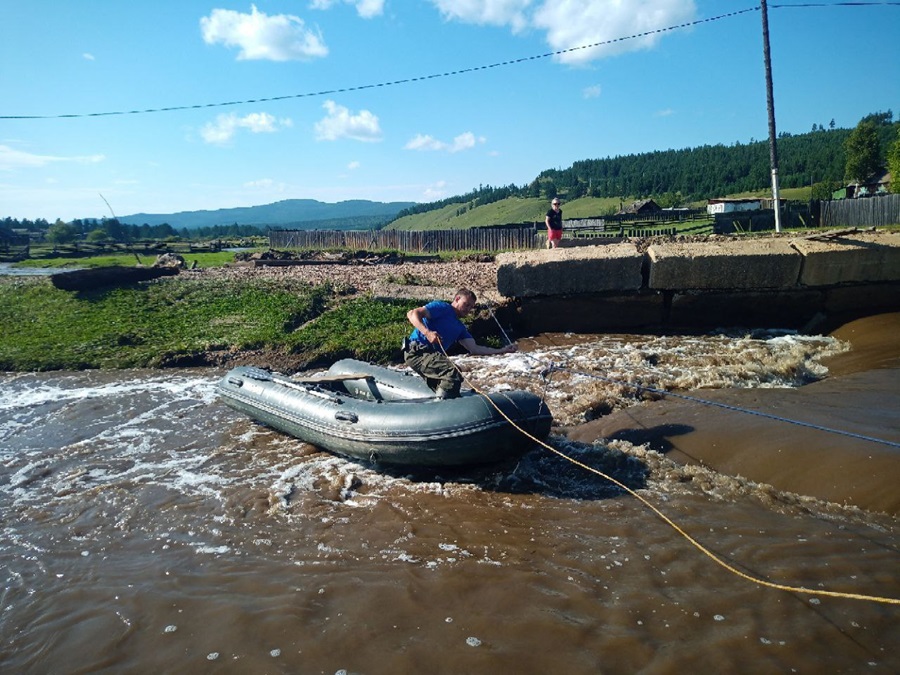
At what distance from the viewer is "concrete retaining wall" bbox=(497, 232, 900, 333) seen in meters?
10.1

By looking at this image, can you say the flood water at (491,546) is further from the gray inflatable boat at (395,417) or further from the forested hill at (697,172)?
the forested hill at (697,172)

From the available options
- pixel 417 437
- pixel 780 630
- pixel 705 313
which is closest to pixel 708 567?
pixel 780 630

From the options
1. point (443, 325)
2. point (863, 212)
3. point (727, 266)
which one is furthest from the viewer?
point (863, 212)

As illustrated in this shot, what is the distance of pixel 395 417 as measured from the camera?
20.3ft

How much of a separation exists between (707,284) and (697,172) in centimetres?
8454

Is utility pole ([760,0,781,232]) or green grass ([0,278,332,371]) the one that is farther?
utility pole ([760,0,781,232])

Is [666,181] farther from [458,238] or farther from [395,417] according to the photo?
[395,417]

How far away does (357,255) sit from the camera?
21516 mm

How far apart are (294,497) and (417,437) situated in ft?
4.44

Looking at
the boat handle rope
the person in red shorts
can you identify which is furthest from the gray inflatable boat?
the person in red shorts

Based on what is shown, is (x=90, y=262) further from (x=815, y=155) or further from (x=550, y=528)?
(x=815, y=155)

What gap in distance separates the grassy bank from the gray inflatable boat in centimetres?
275

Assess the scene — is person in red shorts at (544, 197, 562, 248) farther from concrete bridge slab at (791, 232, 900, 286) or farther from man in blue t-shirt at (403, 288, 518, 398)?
man in blue t-shirt at (403, 288, 518, 398)

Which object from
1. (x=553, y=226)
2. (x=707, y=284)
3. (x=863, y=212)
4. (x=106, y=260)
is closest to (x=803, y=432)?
(x=707, y=284)
